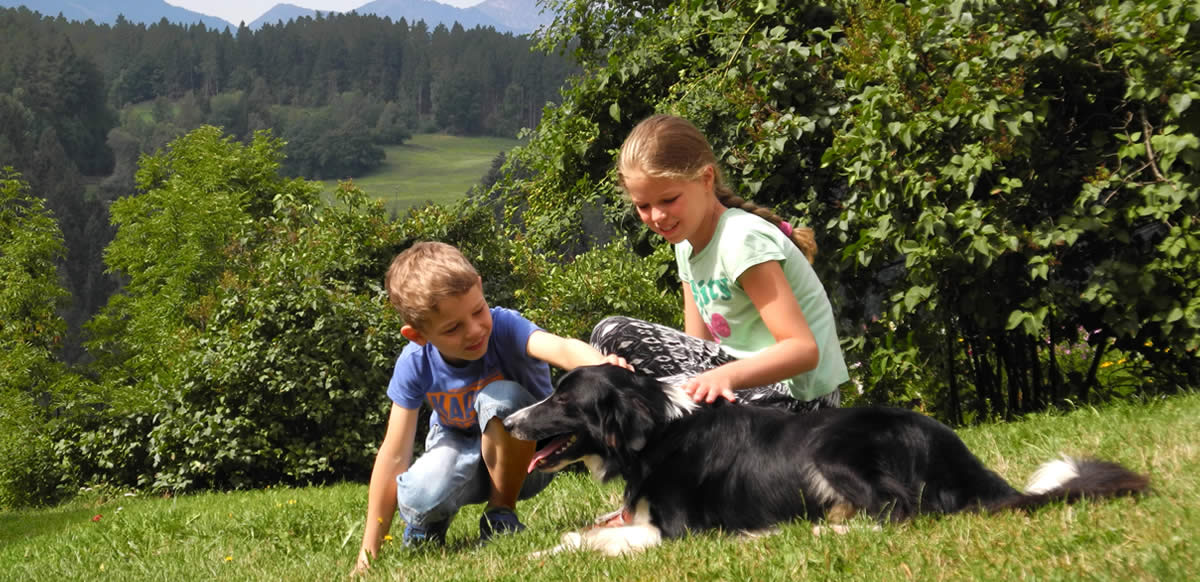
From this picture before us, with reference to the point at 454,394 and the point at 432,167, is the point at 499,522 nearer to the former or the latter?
the point at 454,394

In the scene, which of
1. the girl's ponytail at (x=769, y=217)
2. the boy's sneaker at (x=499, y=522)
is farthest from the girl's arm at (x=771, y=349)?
the boy's sneaker at (x=499, y=522)

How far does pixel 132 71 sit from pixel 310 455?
170092 mm

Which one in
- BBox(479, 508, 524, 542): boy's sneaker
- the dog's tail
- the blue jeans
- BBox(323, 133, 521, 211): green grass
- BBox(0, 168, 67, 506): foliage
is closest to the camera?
the dog's tail

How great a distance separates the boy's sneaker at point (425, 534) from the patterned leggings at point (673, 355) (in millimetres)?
969

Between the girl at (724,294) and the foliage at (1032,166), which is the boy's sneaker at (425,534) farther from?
the foliage at (1032,166)

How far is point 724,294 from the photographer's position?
3.82 m

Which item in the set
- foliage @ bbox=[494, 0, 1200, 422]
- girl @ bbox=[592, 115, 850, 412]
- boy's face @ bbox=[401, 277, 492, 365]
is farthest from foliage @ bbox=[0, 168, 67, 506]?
girl @ bbox=[592, 115, 850, 412]

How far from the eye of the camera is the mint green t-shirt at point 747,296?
3684mm

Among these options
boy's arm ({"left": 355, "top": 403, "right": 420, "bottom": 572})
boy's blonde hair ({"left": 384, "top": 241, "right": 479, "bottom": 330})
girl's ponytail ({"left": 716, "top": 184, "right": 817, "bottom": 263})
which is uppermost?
girl's ponytail ({"left": 716, "top": 184, "right": 817, "bottom": 263})

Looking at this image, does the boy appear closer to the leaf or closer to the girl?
the girl

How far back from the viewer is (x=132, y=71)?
539 ft

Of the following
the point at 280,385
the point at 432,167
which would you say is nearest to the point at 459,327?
the point at 280,385

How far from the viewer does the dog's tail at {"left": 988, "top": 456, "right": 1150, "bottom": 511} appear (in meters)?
3.30

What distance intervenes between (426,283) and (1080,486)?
2303mm
